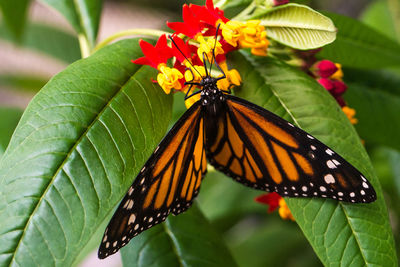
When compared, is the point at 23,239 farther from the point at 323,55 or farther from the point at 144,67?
the point at 323,55

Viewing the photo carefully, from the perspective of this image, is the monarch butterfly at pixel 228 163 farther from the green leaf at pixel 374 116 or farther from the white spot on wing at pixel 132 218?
the green leaf at pixel 374 116

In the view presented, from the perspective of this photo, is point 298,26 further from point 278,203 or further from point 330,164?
point 278,203

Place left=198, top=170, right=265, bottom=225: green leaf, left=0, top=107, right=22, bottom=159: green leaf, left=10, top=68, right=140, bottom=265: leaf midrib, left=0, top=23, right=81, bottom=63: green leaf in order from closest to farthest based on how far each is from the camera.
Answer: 1. left=10, top=68, right=140, bottom=265: leaf midrib
2. left=0, top=107, right=22, bottom=159: green leaf
3. left=198, top=170, right=265, bottom=225: green leaf
4. left=0, top=23, right=81, bottom=63: green leaf

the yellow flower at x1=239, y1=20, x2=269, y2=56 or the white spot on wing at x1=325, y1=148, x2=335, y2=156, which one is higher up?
the yellow flower at x1=239, y1=20, x2=269, y2=56

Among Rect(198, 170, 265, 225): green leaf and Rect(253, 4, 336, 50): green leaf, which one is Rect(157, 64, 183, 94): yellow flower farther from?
Rect(198, 170, 265, 225): green leaf

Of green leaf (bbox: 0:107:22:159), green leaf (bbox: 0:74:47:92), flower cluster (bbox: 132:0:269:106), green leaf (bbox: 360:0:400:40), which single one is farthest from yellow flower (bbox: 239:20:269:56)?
green leaf (bbox: 0:74:47:92)

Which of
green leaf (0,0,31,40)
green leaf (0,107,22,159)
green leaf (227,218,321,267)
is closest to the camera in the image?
green leaf (0,107,22,159)
